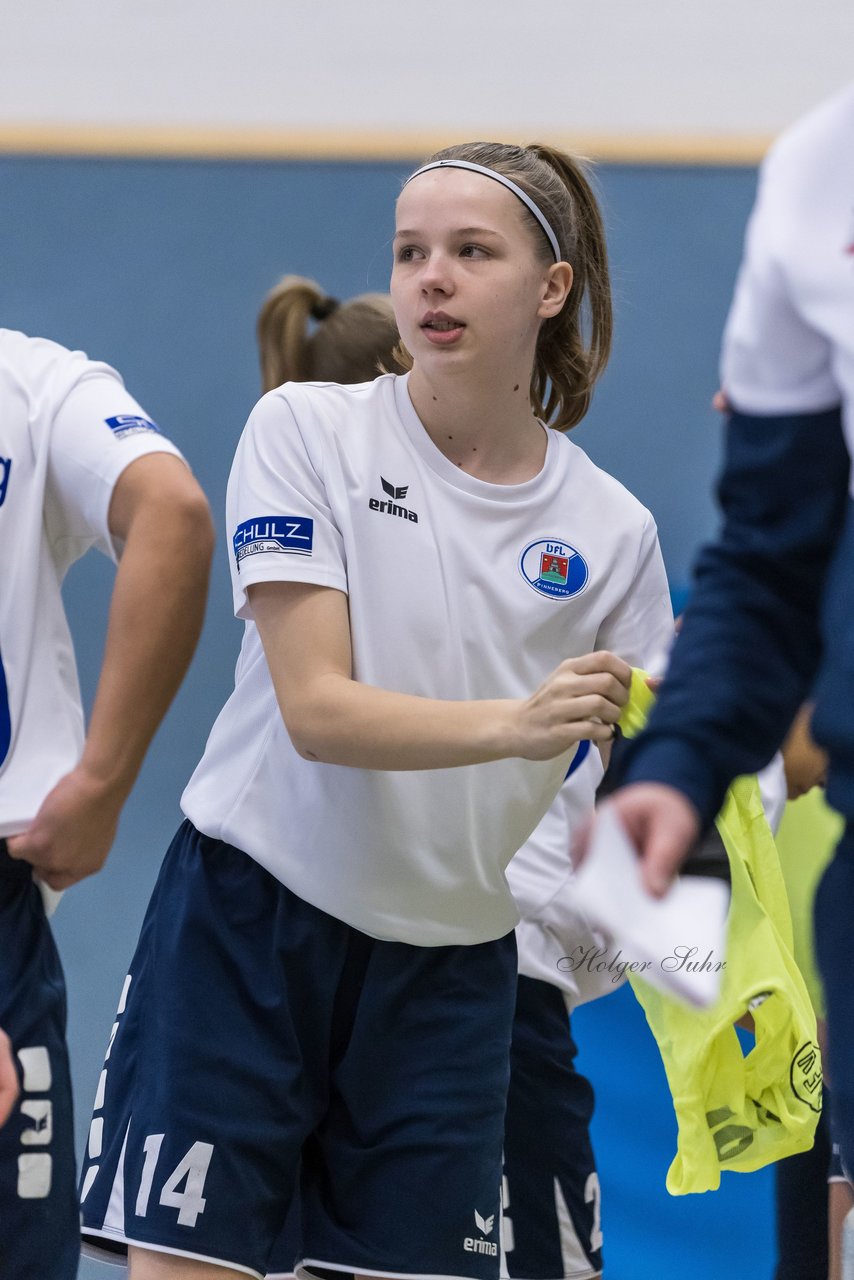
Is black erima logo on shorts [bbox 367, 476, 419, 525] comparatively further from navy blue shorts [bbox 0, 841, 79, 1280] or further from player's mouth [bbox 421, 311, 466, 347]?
navy blue shorts [bbox 0, 841, 79, 1280]

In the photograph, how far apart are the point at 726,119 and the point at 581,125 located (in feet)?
1.13

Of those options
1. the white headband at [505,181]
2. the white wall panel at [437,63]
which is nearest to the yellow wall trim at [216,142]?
the white wall panel at [437,63]

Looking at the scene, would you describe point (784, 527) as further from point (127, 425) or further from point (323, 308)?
point (323, 308)

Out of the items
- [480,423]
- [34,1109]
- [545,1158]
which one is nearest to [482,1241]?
[545,1158]

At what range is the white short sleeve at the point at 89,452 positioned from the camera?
1896 millimetres

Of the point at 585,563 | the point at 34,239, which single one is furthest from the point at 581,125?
the point at 585,563

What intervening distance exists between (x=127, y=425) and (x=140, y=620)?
9.0 inches

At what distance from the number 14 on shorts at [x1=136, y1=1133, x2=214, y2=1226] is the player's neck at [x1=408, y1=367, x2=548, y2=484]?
33.4 inches

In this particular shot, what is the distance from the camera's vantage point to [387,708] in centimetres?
173

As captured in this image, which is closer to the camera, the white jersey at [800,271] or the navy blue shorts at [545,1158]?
the white jersey at [800,271]

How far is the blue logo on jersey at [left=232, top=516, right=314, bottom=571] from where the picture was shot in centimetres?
184

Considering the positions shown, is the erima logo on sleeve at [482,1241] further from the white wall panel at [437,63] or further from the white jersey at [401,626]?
the white wall panel at [437,63]

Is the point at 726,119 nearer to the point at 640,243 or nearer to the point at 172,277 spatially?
the point at 640,243

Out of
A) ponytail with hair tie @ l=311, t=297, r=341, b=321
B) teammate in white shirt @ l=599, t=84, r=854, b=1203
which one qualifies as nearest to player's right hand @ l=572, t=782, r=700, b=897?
teammate in white shirt @ l=599, t=84, r=854, b=1203
